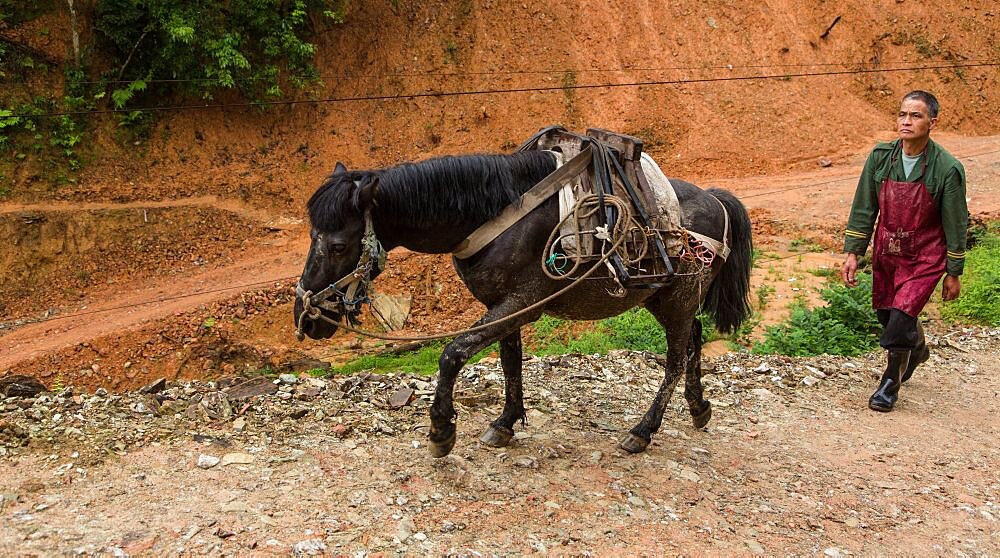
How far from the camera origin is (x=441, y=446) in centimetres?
407

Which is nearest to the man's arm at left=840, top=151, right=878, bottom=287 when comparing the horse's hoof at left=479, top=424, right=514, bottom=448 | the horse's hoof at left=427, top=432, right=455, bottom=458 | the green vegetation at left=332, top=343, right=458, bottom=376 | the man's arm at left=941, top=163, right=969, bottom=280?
the man's arm at left=941, top=163, right=969, bottom=280

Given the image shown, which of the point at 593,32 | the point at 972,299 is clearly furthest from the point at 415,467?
the point at 593,32

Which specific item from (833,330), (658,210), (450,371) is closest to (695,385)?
(658,210)

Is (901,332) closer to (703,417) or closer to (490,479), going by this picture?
(703,417)

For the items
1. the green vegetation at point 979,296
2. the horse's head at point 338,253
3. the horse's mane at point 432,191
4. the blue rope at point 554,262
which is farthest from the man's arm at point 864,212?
the horse's head at point 338,253

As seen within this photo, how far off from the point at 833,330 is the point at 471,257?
5115 mm

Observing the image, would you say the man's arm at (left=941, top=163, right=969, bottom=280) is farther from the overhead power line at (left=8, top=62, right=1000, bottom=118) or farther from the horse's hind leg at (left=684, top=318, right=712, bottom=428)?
the overhead power line at (left=8, top=62, right=1000, bottom=118)

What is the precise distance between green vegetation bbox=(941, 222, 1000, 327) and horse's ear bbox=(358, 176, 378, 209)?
769 cm

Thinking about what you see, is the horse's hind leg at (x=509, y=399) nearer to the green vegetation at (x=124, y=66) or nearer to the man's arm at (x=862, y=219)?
the man's arm at (x=862, y=219)

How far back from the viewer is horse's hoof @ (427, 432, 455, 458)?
13.3 feet

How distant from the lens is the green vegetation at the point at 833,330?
756cm

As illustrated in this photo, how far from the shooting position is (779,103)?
766 inches

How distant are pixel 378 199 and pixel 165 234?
12.0 meters

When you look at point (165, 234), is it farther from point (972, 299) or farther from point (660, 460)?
point (972, 299)
